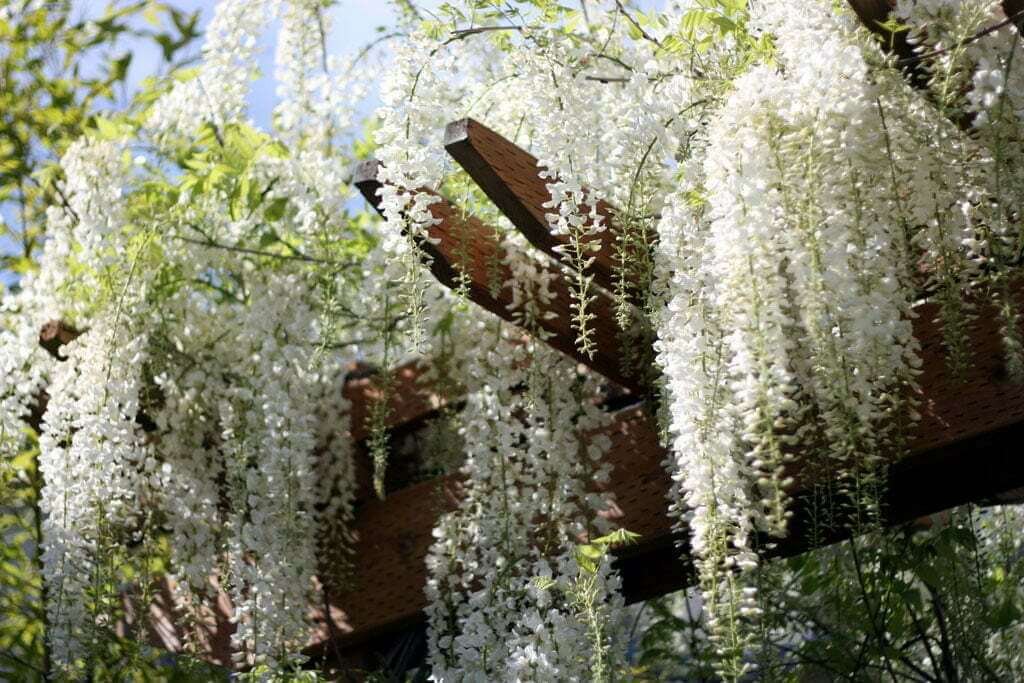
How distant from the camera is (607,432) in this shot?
326cm

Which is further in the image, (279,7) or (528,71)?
(279,7)

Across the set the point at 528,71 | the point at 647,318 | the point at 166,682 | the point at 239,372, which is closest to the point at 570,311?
the point at 647,318

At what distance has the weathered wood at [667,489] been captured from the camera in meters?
2.73

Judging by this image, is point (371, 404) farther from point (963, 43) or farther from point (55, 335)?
point (963, 43)

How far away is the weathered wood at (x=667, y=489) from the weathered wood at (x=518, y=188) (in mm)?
585

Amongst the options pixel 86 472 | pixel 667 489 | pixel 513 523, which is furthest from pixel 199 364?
pixel 667 489

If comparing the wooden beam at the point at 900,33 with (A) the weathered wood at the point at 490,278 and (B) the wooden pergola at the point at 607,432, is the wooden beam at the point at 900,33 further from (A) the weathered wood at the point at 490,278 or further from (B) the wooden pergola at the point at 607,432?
(A) the weathered wood at the point at 490,278

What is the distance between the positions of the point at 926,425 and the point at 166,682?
1.91m

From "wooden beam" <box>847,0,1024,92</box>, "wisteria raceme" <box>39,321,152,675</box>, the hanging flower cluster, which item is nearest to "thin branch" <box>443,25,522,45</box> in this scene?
"wooden beam" <box>847,0,1024,92</box>

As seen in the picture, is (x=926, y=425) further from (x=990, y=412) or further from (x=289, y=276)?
(x=289, y=276)

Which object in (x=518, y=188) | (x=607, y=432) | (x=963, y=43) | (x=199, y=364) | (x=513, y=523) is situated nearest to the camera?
(x=963, y=43)

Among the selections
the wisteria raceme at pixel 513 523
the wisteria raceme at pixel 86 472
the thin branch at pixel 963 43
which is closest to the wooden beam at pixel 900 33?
the thin branch at pixel 963 43

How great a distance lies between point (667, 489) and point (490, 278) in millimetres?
668

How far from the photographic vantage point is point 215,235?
3715 mm
